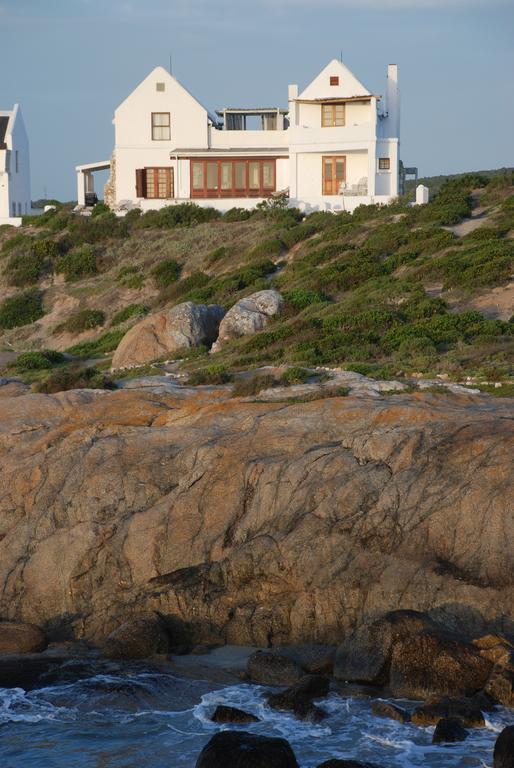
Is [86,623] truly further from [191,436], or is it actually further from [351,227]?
[351,227]

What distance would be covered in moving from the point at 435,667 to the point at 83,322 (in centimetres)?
3761

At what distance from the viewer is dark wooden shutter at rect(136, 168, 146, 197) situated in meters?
66.9

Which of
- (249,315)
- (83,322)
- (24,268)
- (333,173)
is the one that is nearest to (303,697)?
(249,315)

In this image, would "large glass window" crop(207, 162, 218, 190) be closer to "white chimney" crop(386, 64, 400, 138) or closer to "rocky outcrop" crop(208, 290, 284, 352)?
"white chimney" crop(386, 64, 400, 138)

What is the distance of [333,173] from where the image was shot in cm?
6303

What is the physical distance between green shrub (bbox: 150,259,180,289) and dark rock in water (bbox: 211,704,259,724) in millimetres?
38750

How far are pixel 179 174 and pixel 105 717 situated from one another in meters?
51.3

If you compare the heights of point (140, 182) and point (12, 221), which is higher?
point (140, 182)

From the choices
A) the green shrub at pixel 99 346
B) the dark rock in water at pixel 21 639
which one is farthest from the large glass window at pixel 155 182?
the dark rock in water at pixel 21 639

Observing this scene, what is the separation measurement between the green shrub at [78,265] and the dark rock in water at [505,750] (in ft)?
156

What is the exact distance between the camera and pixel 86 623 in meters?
20.7

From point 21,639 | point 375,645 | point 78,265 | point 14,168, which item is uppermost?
point 14,168

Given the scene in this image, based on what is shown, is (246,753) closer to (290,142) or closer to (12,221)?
(290,142)

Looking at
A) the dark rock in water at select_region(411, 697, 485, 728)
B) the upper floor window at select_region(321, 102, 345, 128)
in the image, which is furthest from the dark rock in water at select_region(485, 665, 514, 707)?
the upper floor window at select_region(321, 102, 345, 128)
